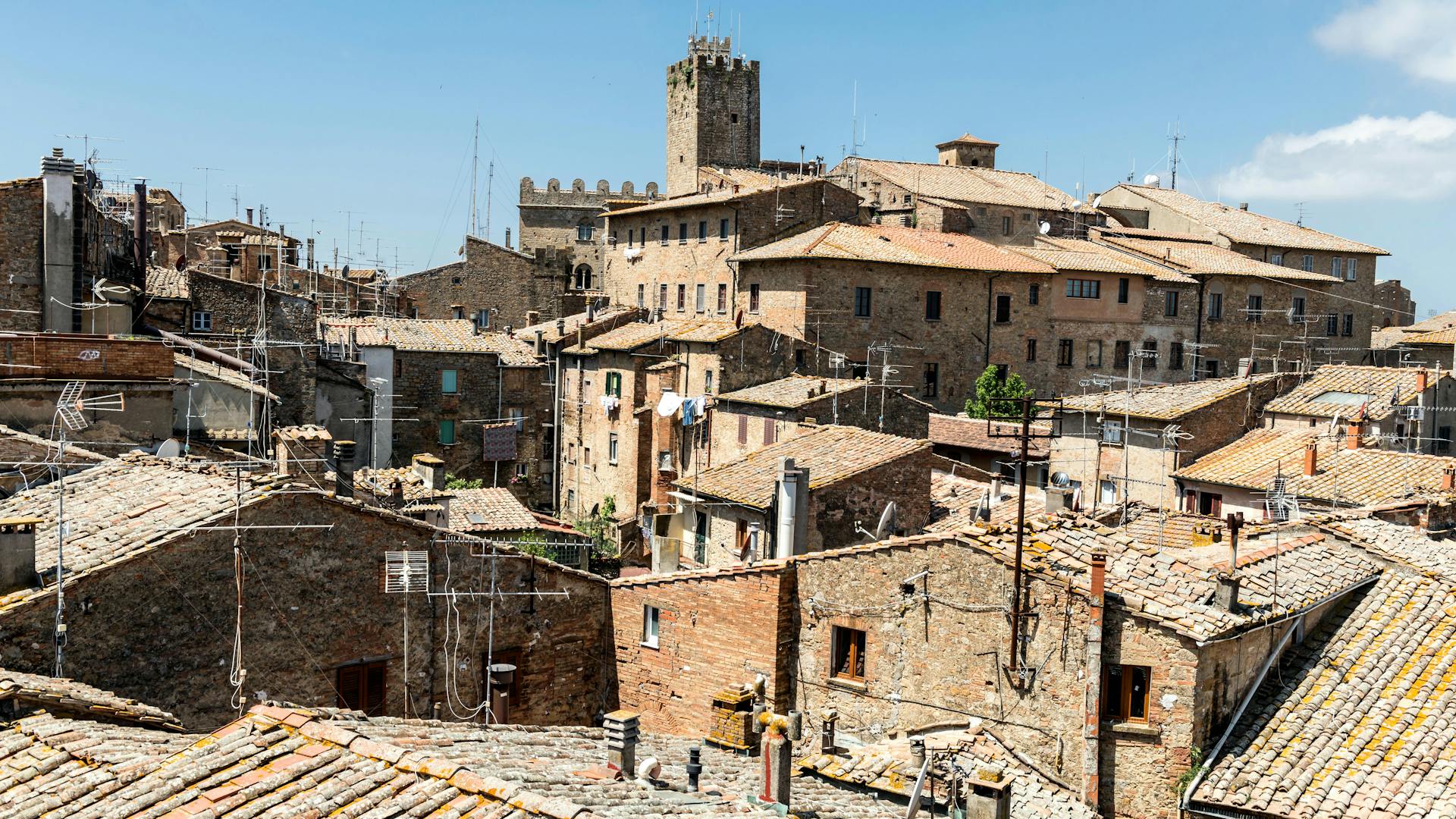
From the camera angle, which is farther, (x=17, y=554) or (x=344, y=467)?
(x=344, y=467)

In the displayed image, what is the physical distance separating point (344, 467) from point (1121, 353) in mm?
31541

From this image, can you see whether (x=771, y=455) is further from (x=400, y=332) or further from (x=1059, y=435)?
(x=400, y=332)

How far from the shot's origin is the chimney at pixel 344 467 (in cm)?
2083

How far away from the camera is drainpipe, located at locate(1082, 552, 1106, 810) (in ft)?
46.6

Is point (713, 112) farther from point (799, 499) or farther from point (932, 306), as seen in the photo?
point (799, 499)

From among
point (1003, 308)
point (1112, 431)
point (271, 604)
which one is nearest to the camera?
point (271, 604)

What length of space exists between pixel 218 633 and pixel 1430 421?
94.8 feet

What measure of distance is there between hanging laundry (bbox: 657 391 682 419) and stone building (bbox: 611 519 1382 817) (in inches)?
723

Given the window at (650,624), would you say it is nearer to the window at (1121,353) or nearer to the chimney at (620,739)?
the chimney at (620,739)

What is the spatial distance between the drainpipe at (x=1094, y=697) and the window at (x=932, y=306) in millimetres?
27659

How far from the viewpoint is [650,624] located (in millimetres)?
18172

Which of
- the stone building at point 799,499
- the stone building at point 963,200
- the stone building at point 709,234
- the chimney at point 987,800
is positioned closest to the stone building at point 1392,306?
the stone building at point 963,200

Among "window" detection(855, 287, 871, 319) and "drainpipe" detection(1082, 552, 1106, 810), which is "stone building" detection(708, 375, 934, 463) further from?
"drainpipe" detection(1082, 552, 1106, 810)

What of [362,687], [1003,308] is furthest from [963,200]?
[362,687]
